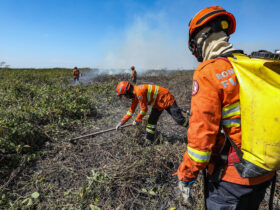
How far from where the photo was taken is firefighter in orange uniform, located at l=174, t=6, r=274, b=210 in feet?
3.33

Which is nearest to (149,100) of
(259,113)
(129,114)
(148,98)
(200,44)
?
(148,98)

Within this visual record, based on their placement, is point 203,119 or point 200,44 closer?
point 203,119

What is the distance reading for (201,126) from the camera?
1.02 metres

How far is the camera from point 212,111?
3.29 feet

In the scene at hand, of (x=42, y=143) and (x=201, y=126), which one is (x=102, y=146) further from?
(x=201, y=126)

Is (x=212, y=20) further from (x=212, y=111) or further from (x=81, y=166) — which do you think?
(x=81, y=166)

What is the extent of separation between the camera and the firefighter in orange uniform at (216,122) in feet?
3.33

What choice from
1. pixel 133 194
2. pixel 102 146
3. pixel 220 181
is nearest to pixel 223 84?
pixel 220 181

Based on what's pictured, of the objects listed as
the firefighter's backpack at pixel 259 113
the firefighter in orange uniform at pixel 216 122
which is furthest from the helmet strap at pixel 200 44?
the firefighter's backpack at pixel 259 113

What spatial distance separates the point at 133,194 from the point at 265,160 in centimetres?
193

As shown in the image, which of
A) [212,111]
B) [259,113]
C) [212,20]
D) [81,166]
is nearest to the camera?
[259,113]

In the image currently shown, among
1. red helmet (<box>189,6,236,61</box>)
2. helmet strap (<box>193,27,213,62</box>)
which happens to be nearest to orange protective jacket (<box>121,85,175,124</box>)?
helmet strap (<box>193,27,213,62</box>)

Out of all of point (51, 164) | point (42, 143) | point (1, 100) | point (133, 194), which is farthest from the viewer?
point (1, 100)

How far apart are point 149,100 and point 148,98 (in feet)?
0.21
